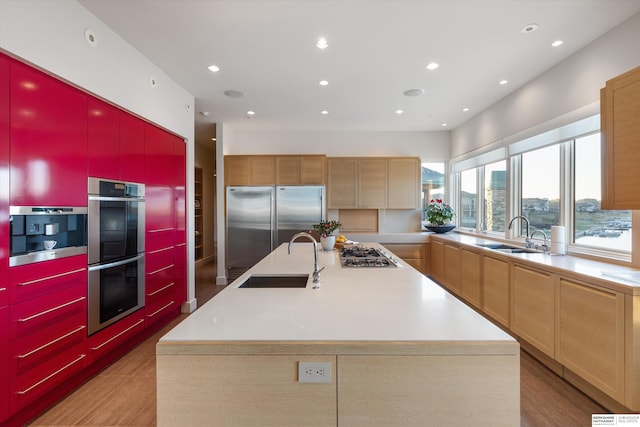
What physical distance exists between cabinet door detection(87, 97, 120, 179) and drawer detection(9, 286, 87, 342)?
36.0 inches

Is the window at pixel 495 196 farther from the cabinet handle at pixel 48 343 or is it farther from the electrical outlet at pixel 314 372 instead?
the cabinet handle at pixel 48 343

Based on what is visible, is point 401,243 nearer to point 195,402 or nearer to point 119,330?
point 119,330

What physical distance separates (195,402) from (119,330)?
2085 millimetres

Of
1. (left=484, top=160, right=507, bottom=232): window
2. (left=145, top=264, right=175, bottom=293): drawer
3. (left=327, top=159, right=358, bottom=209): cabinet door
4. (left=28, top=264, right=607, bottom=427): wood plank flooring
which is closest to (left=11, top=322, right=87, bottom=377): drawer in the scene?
(left=28, top=264, right=607, bottom=427): wood plank flooring

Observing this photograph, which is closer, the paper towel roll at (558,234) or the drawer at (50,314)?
the drawer at (50,314)

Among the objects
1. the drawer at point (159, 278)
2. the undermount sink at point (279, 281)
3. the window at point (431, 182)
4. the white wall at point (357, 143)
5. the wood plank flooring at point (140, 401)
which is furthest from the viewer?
the window at point (431, 182)

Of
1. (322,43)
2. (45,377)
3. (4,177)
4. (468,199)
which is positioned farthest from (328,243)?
(468,199)

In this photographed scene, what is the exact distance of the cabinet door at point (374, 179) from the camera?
5477mm

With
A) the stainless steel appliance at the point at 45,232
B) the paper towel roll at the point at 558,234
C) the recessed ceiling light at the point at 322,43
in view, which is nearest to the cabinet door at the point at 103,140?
the stainless steel appliance at the point at 45,232

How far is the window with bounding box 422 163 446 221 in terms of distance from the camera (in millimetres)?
5840

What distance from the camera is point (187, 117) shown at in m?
3.75

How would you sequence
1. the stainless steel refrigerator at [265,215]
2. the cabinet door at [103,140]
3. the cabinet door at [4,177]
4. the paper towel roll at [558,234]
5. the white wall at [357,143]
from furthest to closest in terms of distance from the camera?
the white wall at [357,143], the stainless steel refrigerator at [265,215], the paper towel roll at [558,234], the cabinet door at [103,140], the cabinet door at [4,177]

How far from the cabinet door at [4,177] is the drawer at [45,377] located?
51cm

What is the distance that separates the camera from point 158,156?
317 centimetres
